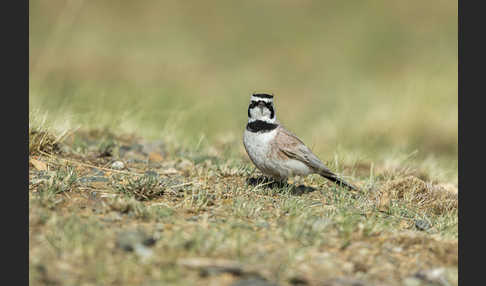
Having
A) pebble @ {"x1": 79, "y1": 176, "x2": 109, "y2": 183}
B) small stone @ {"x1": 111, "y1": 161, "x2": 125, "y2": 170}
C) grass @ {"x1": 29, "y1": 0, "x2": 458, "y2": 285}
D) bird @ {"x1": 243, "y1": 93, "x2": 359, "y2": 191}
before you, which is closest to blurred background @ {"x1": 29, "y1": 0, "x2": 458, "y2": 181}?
grass @ {"x1": 29, "y1": 0, "x2": 458, "y2": 285}

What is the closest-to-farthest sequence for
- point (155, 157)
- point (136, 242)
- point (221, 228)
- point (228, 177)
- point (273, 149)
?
point (136, 242) → point (221, 228) → point (273, 149) → point (228, 177) → point (155, 157)

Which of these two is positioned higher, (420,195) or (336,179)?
(336,179)

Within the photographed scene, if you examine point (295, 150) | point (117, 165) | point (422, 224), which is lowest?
point (422, 224)

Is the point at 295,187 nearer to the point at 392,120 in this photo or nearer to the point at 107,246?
the point at 107,246

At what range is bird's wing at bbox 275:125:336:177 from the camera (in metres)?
5.56

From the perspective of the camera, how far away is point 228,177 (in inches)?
228

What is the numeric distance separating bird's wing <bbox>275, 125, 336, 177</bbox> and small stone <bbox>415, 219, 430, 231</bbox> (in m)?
1.18

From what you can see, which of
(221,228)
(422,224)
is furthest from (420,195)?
(221,228)

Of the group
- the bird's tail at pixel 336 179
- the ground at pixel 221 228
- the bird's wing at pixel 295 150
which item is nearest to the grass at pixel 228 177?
the ground at pixel 221 228

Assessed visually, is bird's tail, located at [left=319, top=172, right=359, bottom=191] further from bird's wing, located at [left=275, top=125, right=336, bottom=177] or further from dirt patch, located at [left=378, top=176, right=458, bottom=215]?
dirt patch, located at [left=378, top=176, right=458, bottom=215]

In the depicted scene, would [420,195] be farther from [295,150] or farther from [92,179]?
[92,179]

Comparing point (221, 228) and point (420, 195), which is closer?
point (221, 228)

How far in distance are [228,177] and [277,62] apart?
37.8ft

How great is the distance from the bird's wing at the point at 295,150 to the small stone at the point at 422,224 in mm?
1179
